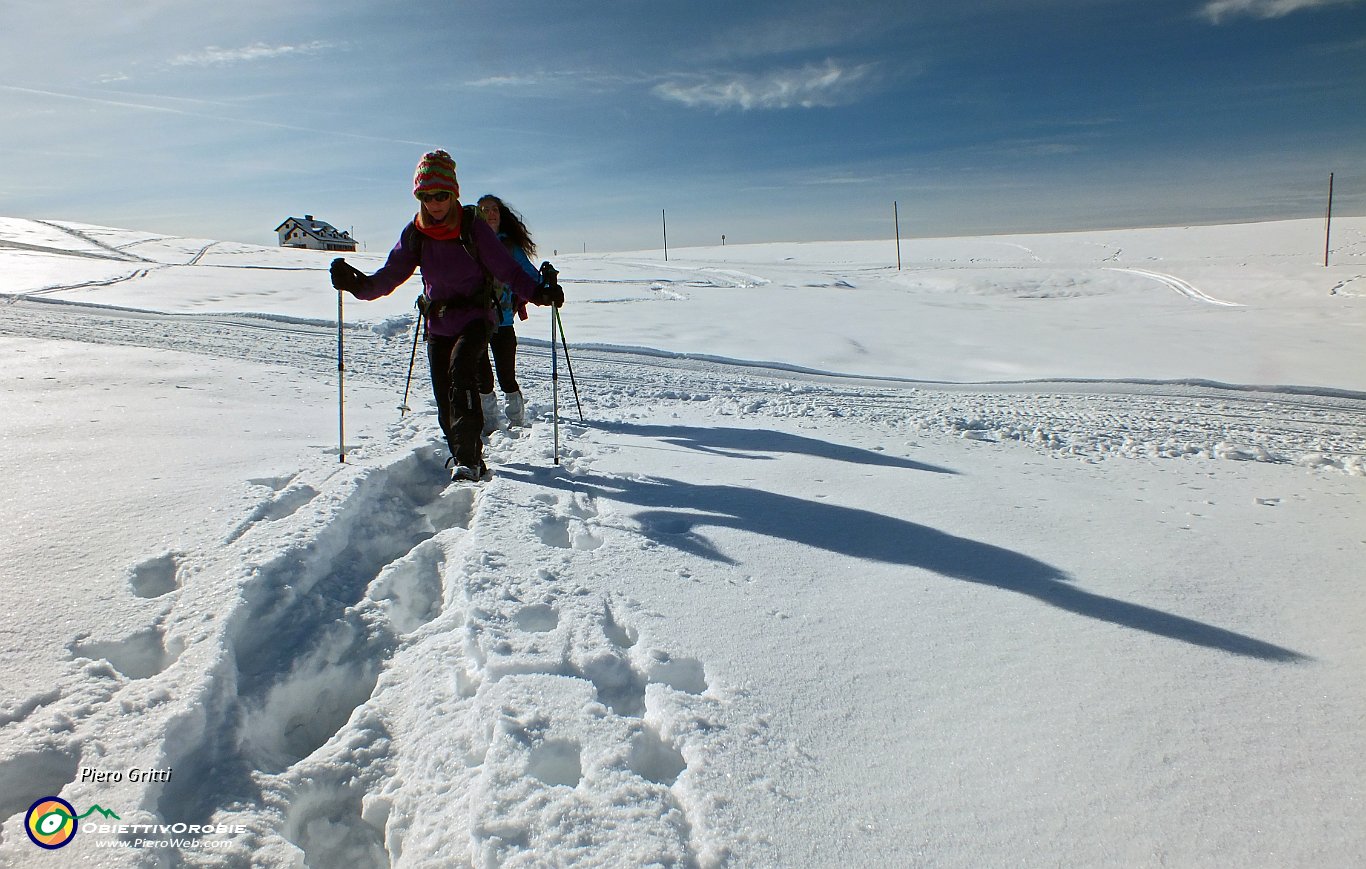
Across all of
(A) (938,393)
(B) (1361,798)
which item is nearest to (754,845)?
(B) (1361,798)

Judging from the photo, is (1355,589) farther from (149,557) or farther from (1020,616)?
(149,557)

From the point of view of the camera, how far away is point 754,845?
1.41m

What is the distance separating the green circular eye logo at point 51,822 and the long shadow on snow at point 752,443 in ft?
11.3

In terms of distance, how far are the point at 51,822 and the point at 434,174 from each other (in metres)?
3.03

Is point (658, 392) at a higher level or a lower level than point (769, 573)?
higher

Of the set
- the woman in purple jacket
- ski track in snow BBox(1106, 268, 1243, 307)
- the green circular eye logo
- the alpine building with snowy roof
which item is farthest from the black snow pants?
the alpine building with snowy roof

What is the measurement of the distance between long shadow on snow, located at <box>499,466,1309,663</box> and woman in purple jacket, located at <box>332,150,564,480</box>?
39cm

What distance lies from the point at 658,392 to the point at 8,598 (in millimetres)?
5006

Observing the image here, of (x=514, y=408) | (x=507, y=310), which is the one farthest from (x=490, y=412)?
(x=507, y=310)

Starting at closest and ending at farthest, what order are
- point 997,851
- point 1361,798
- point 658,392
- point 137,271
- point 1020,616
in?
1. point 997,851
2. point 1361,798
3. point 1020,616
4. point 658,392
5. point 137,271

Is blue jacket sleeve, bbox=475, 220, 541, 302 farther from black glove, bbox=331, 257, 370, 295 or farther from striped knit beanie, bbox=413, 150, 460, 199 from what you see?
black glove, bbox=331, 257, 370, 295

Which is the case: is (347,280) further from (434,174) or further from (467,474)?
(467,474)

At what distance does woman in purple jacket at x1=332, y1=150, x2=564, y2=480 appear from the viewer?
3.74 metres

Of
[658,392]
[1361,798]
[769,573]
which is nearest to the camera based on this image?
[1361,798]
